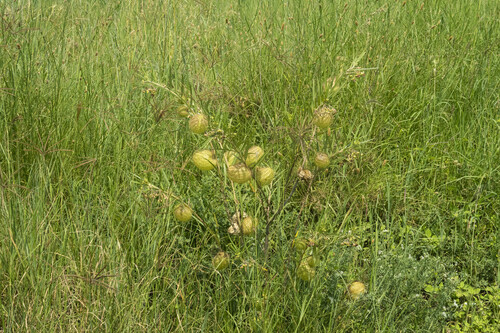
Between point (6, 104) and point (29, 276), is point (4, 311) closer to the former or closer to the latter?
point (29, 276)

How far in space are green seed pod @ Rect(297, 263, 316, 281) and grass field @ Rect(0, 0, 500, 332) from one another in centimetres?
1

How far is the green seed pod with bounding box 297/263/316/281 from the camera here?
5.70 ft

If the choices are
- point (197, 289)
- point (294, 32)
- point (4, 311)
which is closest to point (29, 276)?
point (4, 311)

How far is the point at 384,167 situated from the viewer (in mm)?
2656

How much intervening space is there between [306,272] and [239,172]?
0.42 metres

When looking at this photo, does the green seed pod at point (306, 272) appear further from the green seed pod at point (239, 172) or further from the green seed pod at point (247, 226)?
the green seed pod at point (239, 172)

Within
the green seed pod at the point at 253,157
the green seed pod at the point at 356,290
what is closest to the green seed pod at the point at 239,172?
the green seed pod at the point at 253,157

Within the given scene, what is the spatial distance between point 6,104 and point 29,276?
3.47 ft

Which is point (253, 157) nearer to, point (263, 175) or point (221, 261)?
point (263, 175)

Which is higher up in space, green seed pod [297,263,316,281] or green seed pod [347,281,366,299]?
green seed pod [297,263,316,281]

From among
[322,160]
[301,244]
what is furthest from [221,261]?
[322,160]

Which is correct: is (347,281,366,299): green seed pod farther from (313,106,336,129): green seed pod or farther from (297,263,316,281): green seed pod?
(313,106,336,129): green seed pod

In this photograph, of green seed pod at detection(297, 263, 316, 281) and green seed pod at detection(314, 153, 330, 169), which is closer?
Answer: green seed pod at detection(314, 153, 330, 169)

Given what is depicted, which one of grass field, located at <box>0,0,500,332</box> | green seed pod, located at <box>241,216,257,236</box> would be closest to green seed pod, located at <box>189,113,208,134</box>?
grass field, located at <box>0,0,500,332</box>
